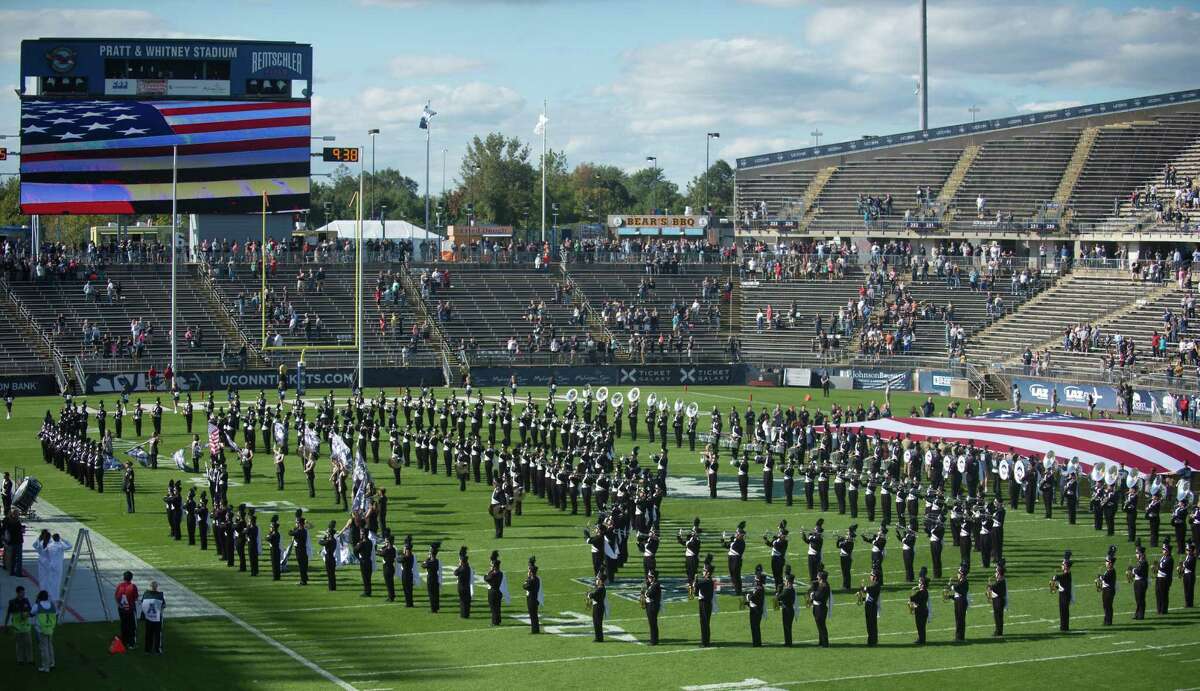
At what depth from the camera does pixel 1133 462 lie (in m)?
29.2

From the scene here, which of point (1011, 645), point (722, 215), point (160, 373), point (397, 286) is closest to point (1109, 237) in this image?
point (397, 286)

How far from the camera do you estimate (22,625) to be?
1727cm

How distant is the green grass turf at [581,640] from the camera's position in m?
17.2

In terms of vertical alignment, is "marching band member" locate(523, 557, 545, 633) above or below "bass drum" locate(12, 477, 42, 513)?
below

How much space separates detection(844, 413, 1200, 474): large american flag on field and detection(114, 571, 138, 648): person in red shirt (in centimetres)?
1817

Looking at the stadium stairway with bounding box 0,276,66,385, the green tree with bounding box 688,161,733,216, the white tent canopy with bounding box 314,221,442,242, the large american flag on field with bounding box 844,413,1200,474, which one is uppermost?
the green tree with bounding box 688,161,733,216

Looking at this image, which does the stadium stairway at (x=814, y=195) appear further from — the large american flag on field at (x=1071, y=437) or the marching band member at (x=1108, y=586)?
the marching band member at (x=1108, y=586)

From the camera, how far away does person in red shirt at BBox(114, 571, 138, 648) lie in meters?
18.2

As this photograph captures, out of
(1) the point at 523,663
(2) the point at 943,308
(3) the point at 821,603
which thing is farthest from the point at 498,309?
(1) the point at 523,663

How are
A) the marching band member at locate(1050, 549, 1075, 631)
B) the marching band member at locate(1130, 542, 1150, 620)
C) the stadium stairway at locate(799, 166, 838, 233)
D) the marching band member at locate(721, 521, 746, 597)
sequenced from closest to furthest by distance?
the marching band member at locate(1050, 549, 1075, 631), the marching band member at locate(1130, 542, 1150, 620), the marching band member at locate(721, 521, 746, 597), the stadium stairway at locate(799, 166, 838, 233)

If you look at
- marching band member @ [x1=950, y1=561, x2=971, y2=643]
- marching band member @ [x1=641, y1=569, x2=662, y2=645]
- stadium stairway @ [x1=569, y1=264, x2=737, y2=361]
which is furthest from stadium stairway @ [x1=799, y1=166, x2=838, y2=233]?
marching band member @ [x1=641, y1=569, x2=662, y2=645]

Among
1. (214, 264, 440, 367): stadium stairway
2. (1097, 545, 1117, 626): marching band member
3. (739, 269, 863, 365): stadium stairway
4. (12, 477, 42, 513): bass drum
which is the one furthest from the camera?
(739, 269, 863, 365): stadium stairway

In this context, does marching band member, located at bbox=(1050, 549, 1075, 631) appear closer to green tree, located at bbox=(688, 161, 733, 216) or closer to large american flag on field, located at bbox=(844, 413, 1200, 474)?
large american flag on field, located at bbox=(844, 413, 1200, 474)

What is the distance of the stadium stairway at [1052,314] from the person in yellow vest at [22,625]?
39.7 m
